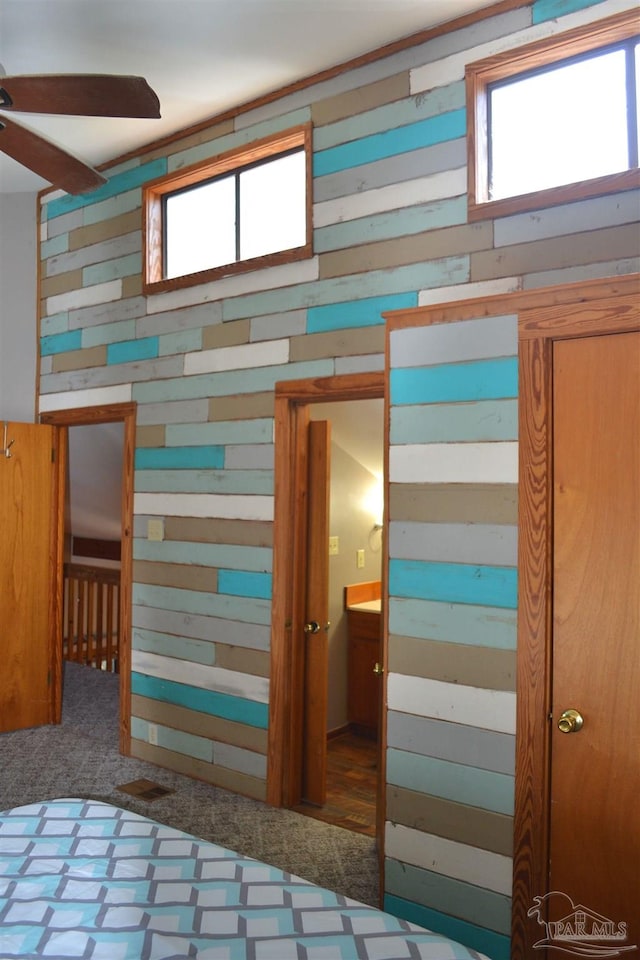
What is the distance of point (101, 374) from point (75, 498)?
2567mm

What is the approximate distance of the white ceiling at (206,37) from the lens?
293 cm

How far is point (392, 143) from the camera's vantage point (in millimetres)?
3154

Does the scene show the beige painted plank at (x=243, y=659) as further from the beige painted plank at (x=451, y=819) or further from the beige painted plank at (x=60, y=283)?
the beige painted plank at (x=60, y=283)

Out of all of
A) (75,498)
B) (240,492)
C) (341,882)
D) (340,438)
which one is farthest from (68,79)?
(75,498)

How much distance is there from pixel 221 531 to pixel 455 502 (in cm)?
172

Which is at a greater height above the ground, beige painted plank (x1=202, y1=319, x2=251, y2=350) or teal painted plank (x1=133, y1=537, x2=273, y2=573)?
beige painted plank (x1=202, y1=319, x2=251, y2=350)

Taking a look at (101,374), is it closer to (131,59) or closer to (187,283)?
(187,283)

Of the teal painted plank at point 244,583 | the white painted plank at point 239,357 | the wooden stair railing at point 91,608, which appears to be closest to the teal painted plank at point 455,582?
the teal painted plank at point 244,583

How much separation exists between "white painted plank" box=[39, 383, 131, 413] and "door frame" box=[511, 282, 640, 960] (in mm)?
2691

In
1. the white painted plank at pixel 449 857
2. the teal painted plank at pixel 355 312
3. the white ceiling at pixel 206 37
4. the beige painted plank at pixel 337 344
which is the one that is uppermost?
the white ceiling at pixel 206 37

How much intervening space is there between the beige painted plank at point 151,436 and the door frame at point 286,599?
0.85m

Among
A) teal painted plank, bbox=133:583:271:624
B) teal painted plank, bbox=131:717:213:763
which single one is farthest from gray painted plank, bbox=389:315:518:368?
teal painted plank, bbox=131:717:213:763

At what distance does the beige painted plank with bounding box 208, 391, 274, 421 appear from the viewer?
361cm

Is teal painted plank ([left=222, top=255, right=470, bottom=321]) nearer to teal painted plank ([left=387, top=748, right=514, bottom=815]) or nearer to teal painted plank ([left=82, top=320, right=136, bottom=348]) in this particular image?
teal painted plank ([left=82, top=320, right=136, bottom=348])
